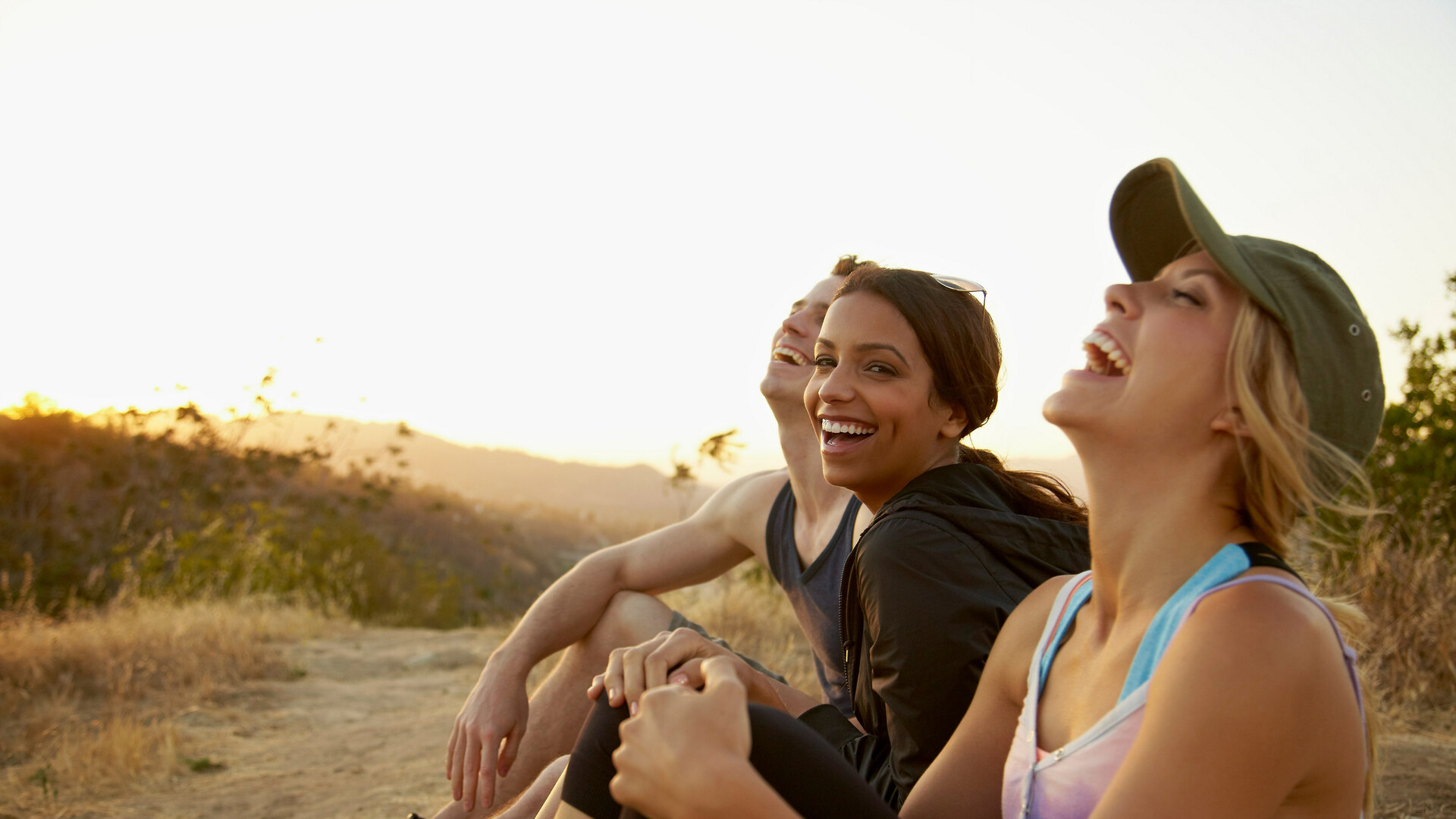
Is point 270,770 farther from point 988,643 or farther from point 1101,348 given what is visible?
point 1101,348

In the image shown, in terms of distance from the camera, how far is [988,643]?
1.75 m

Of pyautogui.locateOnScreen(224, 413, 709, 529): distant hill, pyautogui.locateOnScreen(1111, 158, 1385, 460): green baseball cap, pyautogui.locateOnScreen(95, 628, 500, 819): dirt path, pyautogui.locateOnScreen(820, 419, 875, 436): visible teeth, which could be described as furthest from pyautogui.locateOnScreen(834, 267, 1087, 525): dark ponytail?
pyautogui.locateOnScreen(224, 413, 709, 529): distant hill

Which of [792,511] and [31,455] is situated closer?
[792,511]

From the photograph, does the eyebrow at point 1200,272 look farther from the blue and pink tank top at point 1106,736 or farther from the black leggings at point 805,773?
the black leggings at point 805,773

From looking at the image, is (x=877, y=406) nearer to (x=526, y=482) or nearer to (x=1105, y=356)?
(x=1105, y=356)

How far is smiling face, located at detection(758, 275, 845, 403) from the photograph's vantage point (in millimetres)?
3098

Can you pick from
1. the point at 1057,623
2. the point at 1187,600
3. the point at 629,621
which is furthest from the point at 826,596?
the point at 1187,600

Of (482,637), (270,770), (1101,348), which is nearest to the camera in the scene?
(1101,348)

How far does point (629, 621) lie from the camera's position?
288 centimetres

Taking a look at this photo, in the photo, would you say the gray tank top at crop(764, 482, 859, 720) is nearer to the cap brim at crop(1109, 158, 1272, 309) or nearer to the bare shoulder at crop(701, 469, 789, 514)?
the bare shoulder at crop(701, 469, 789, 514)

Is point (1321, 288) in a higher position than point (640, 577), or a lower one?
higher

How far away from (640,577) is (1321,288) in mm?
2230

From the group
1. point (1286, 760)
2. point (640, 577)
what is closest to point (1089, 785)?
point (1286, 760)

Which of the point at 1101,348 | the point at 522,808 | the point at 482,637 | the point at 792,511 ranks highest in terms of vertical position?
the point at 1101,348
